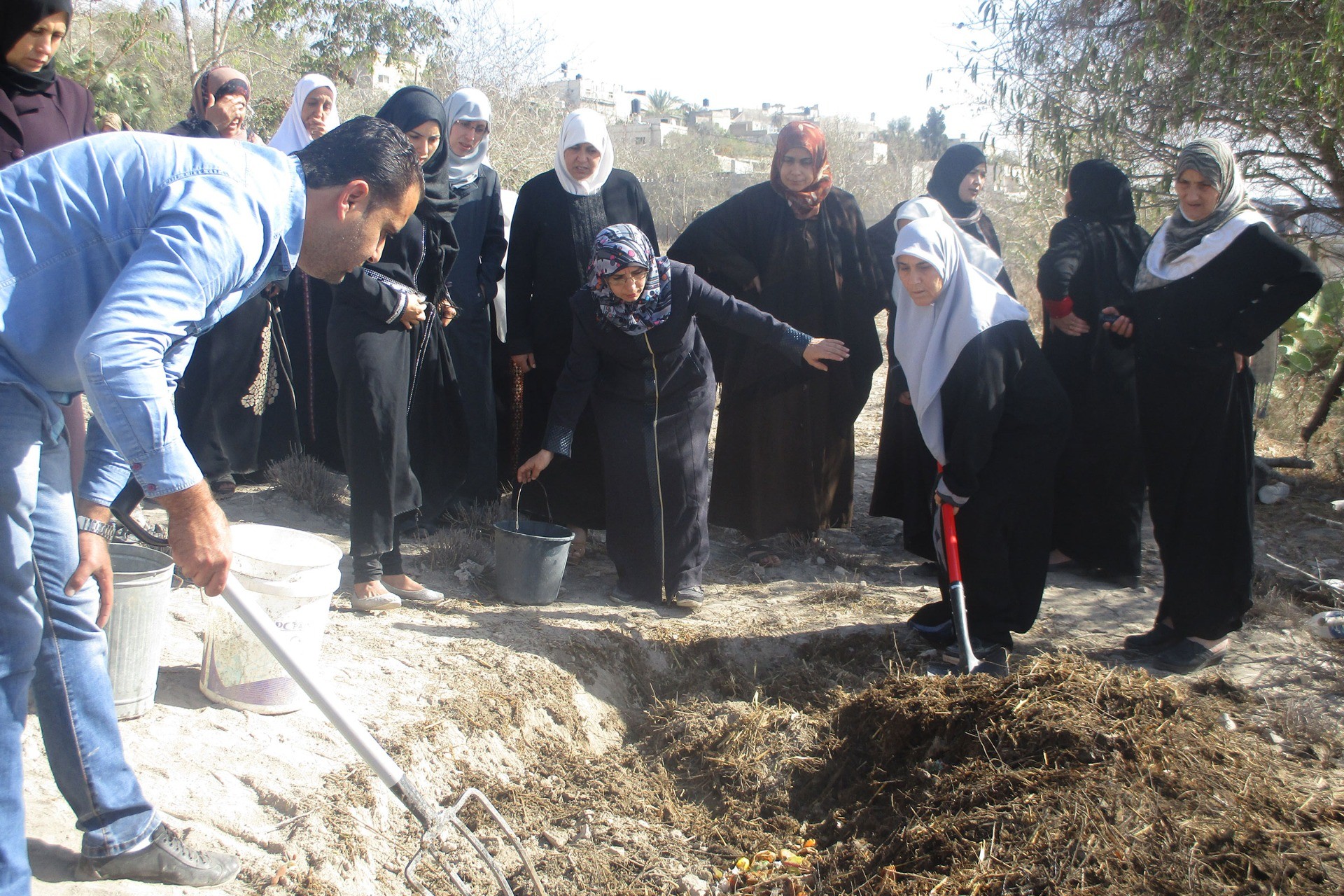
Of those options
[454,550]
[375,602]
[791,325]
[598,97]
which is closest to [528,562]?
[454,550]

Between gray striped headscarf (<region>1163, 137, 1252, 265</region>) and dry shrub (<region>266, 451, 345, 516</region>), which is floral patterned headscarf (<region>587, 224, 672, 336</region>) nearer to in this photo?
dry shrub (<region>266, 451, 345, 516</region>)

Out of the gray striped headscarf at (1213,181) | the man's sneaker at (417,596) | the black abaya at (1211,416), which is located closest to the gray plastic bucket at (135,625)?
the man's sneaker at (417,596)

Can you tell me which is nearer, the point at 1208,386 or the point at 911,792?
the point at 911,792

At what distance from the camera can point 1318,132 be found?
5.70 meters

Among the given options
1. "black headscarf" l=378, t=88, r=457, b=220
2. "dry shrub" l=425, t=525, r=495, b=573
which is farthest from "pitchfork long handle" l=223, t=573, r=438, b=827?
"black headscarf" l=378, t=88, r=457, b=220

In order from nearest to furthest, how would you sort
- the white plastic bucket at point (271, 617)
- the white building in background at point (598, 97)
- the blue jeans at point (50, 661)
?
the blue jeans at point (50, 661) < the white plastic bucket at point (271, 617) < the white building in background at point (598, 97)

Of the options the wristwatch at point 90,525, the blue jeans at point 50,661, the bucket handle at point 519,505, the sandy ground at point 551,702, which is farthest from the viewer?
the bucket handle at point 519,505

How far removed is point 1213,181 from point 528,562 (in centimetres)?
301

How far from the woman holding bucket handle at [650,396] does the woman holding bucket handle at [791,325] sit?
0.61 meters

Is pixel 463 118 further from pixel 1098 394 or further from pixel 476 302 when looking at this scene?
pixel 1098 394

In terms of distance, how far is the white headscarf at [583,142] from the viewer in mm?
4672

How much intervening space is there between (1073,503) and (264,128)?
1393 centimetres

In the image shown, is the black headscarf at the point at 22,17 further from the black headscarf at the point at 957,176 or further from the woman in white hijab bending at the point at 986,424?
the black headscarf at the point at 957,176

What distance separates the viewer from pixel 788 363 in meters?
4.87
